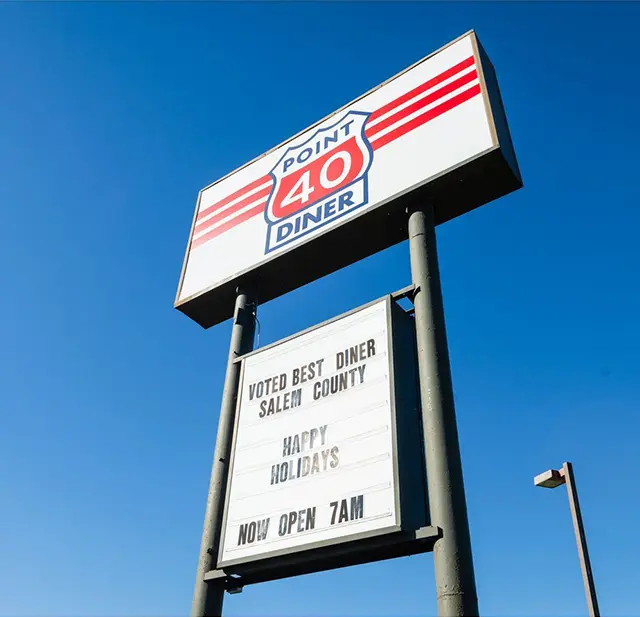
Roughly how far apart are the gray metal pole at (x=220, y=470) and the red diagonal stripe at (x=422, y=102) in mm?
2829

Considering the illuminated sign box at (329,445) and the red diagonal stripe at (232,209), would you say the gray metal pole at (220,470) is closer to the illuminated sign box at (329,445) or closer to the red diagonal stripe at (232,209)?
the illuminated sign box at (329,445)

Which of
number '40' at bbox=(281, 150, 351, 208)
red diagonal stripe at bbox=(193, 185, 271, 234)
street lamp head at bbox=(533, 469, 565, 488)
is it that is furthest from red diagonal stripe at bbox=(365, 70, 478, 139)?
street lamp head at bbox=(533, 469, 565, 488)

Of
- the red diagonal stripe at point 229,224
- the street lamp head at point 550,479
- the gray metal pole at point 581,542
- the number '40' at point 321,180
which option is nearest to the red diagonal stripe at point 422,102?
the number '40' at point 321,180

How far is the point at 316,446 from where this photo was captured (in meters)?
5.72

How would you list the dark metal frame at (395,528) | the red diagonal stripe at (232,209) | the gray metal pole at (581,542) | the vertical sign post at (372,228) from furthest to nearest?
the gray metal pole at (581,542) → the red diagonal stripe at (232,209) → the vertical sign post at (372,228) → the dark metal frame at (395,528)

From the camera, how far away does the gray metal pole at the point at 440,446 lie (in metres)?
4.37

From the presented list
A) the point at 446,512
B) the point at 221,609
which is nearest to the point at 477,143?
the point at 446,512

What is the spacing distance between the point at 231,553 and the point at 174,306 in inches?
160

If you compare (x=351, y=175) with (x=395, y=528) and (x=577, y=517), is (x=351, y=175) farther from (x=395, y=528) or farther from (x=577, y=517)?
(x=577, y=517)

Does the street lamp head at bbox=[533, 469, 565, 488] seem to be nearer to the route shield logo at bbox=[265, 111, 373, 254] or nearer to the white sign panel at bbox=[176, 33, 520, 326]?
the white sign panel at bbox=[176, 33, 520, 326]

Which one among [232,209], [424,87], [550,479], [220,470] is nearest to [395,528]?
[220,470]

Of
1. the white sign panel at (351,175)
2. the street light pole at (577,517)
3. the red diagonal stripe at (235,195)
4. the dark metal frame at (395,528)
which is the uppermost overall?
the red diagonal stripe at (235,195)

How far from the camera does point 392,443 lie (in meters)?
5.17

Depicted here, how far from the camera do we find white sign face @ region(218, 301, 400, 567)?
5.13 m
